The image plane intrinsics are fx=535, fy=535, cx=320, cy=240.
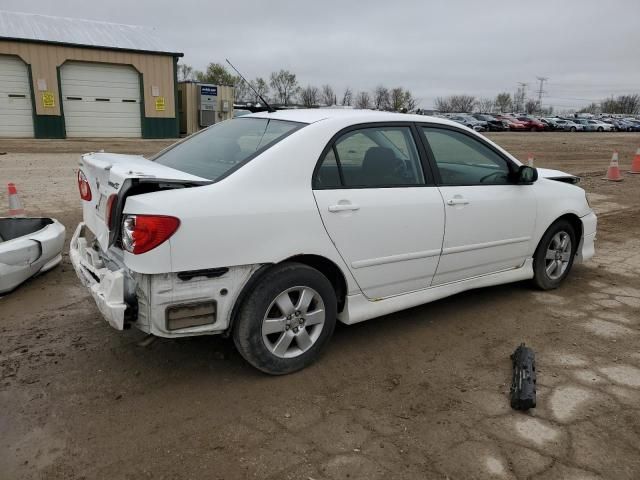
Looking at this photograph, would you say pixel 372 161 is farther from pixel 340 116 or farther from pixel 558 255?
pixel 558 255

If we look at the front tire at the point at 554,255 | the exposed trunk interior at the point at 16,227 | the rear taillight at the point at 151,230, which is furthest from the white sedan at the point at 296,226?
the exposed trunk interior at the point at 16,227

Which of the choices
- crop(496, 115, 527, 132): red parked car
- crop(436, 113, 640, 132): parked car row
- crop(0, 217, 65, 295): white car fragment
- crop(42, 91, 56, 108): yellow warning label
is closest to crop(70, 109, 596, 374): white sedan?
crop(0, 217, 65, 295): white car fragment

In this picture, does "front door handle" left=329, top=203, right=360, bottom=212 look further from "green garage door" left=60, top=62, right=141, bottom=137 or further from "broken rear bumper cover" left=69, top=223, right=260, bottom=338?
"green garage door" left=60, top=62, right=141, bottom=137

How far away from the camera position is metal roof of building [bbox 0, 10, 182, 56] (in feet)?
67.8

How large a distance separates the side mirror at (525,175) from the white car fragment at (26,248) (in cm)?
416

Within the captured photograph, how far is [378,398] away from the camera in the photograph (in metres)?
3.16

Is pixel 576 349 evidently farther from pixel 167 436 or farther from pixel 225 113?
pixel 225 113

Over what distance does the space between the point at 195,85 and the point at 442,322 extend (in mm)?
23733

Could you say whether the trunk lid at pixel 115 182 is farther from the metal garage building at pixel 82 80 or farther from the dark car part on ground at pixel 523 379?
the metal garage building at pixel 82 80

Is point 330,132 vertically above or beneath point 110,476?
above

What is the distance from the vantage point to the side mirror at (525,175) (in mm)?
4391

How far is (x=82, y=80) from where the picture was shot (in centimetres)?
2183

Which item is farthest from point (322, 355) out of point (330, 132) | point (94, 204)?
point (94, 204)

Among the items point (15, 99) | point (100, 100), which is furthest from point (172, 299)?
point (100, 100)
